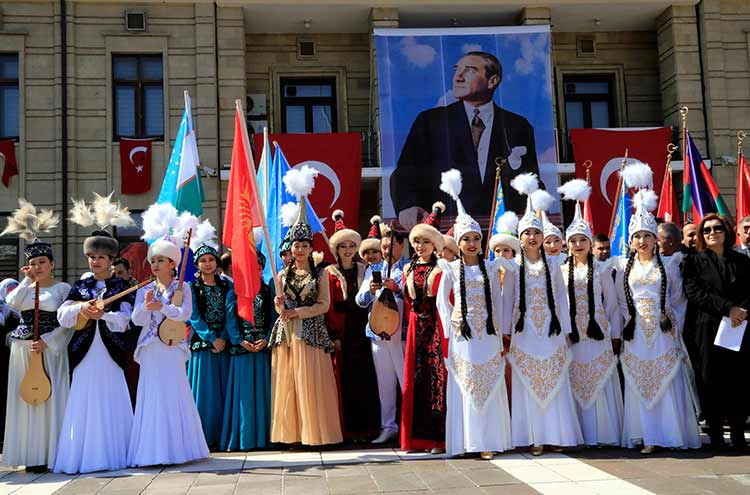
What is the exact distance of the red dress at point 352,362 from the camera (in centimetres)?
736

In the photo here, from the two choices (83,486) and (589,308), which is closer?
(83,486)

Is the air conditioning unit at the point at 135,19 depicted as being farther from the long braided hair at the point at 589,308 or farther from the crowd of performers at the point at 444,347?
the long braided hair at the point at 589,308

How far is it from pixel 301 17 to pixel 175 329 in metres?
11.2

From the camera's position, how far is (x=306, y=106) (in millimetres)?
17016

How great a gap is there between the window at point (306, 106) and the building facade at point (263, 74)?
3 centimetres

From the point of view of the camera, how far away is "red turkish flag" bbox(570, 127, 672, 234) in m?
15.4

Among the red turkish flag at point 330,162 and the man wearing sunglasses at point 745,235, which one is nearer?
the man wearing sunglasses at point 745,235

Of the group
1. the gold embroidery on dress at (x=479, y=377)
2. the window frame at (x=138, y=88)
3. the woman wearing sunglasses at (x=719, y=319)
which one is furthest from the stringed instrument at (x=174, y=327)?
the window frame at (x=138, y=88)

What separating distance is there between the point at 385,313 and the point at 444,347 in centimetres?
61

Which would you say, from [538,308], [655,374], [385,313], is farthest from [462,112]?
[655,374]

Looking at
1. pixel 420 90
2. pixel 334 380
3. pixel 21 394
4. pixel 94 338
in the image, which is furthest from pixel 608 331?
pixel 420 90

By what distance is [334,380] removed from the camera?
7.10m

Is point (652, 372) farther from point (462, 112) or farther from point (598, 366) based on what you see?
point (462, 112)

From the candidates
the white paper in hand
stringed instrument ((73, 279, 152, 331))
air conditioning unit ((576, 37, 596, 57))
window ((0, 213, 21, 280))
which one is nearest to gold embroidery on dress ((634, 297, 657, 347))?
the white paper in hand
